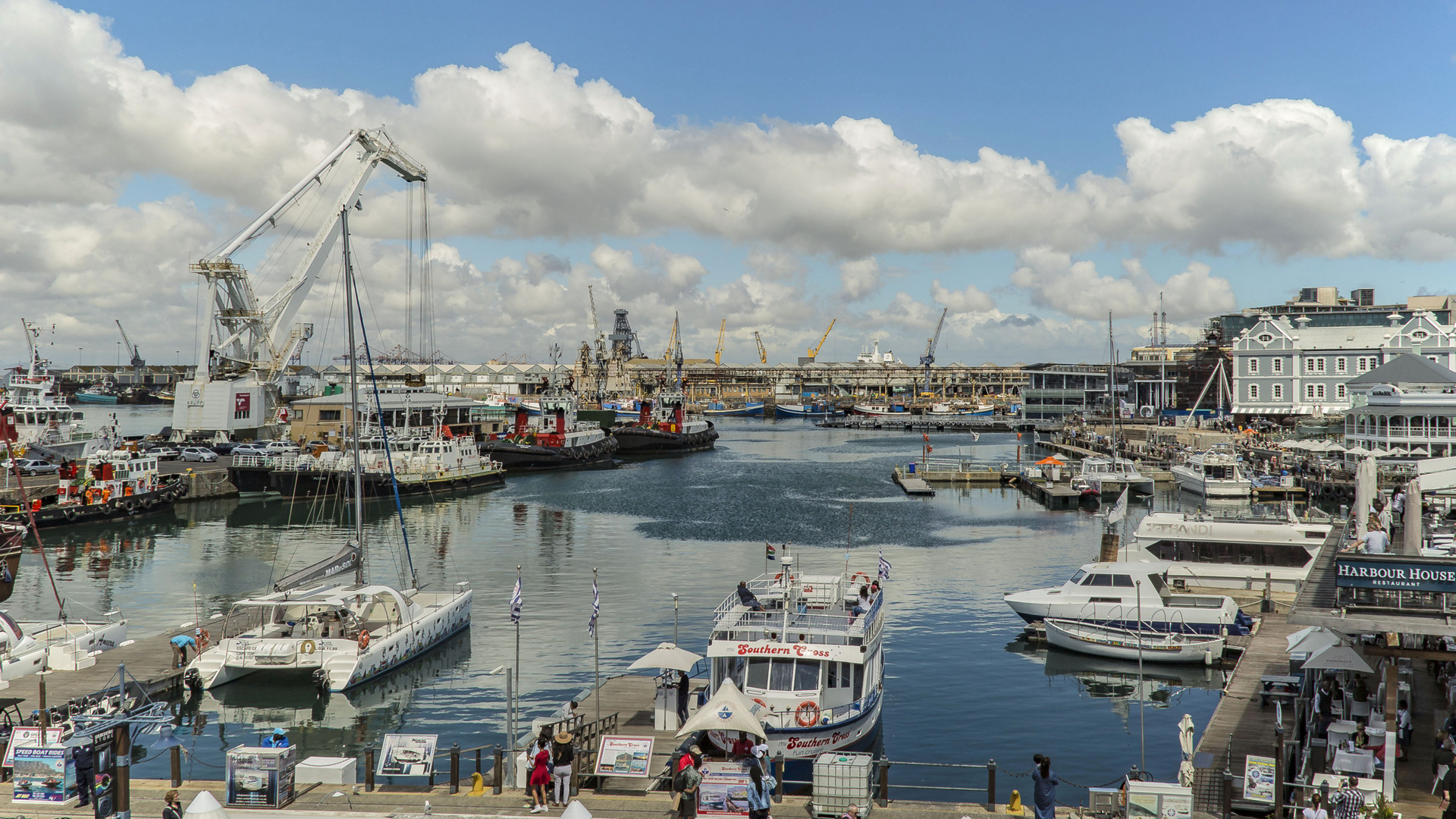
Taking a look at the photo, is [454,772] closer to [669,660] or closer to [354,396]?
[669,660]

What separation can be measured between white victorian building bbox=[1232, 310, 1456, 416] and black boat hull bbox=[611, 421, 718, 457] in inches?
2544

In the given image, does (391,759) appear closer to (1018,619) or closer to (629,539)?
(1018,619)

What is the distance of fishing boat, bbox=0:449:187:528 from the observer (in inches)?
2255

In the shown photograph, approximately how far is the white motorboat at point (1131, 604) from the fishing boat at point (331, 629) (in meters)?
19.5

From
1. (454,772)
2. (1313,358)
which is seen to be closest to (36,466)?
(454,772)

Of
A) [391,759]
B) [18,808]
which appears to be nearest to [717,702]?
[391,759]

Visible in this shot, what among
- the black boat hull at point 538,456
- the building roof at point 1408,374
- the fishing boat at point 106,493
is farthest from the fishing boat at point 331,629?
the building roof at point 1408,374

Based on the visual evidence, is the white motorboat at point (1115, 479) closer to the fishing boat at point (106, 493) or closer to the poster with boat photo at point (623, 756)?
the poster with boat photo at point (623, 756)

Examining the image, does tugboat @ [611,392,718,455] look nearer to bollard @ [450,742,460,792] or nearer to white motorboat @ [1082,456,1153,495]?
white motorboat @ [1082,456,1153,495]

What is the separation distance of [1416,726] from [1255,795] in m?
5.90

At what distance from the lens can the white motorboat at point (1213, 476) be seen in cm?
6712

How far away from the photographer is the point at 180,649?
27156 millimetres

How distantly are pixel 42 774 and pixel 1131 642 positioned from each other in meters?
27.3

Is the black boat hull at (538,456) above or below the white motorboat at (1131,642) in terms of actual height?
above
